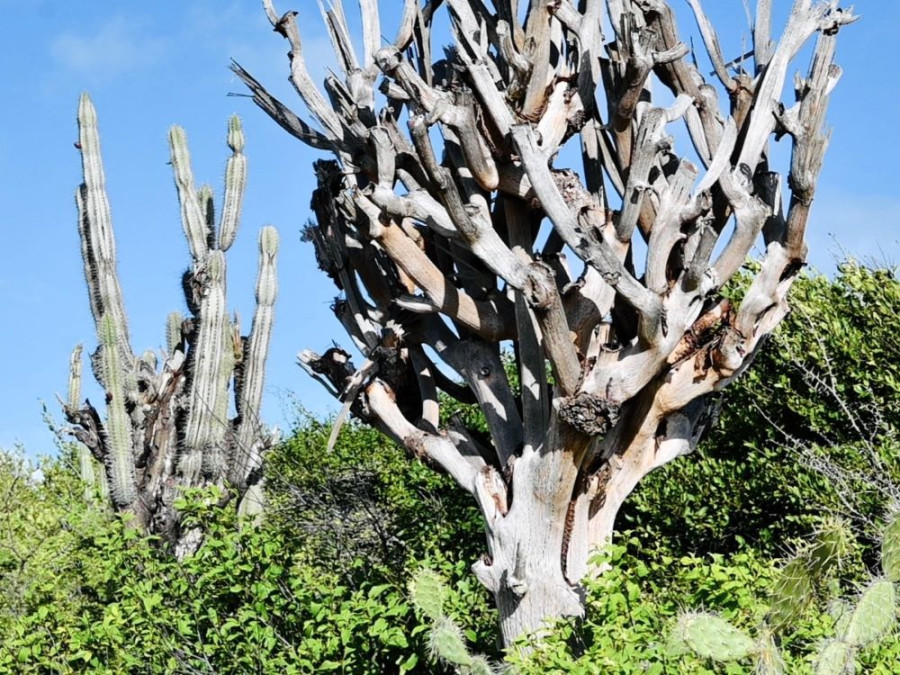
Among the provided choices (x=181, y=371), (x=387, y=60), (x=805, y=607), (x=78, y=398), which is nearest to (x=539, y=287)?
(x=387, y=60)

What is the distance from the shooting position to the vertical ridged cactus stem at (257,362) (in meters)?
11.4

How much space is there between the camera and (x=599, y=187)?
732cm

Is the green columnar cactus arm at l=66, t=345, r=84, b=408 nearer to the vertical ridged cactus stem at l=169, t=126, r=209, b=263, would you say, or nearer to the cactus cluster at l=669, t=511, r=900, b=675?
the vertical ridged cactus stem at l=169, t=126, r=209, b=263

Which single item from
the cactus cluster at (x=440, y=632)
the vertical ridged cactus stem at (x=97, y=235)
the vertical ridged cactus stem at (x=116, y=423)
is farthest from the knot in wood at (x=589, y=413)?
the vertical ridged cactus stem at (x=97, y=235)

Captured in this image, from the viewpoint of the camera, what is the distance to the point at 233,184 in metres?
11.7

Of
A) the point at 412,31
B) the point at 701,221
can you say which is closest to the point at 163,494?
the point at 412,31

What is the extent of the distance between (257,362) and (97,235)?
77.0 inches

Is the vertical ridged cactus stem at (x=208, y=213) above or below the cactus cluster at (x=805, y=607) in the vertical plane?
above

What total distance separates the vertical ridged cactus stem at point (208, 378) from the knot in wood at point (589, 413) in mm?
5517

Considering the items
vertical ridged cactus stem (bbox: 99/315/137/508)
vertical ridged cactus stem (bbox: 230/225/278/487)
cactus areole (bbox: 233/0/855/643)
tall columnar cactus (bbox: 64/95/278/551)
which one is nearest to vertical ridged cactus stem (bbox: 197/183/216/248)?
tall columnar cactus (bbox: 64/95/278/551)

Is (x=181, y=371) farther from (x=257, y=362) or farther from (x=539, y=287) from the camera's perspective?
(x=539, y=287)

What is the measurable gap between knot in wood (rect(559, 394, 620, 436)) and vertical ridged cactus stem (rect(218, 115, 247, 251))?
6.13 m

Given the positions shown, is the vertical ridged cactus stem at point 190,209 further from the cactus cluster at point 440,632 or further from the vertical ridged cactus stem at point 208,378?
the cactus cluster at point 440,632

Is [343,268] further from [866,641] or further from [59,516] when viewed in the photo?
[59,516]
